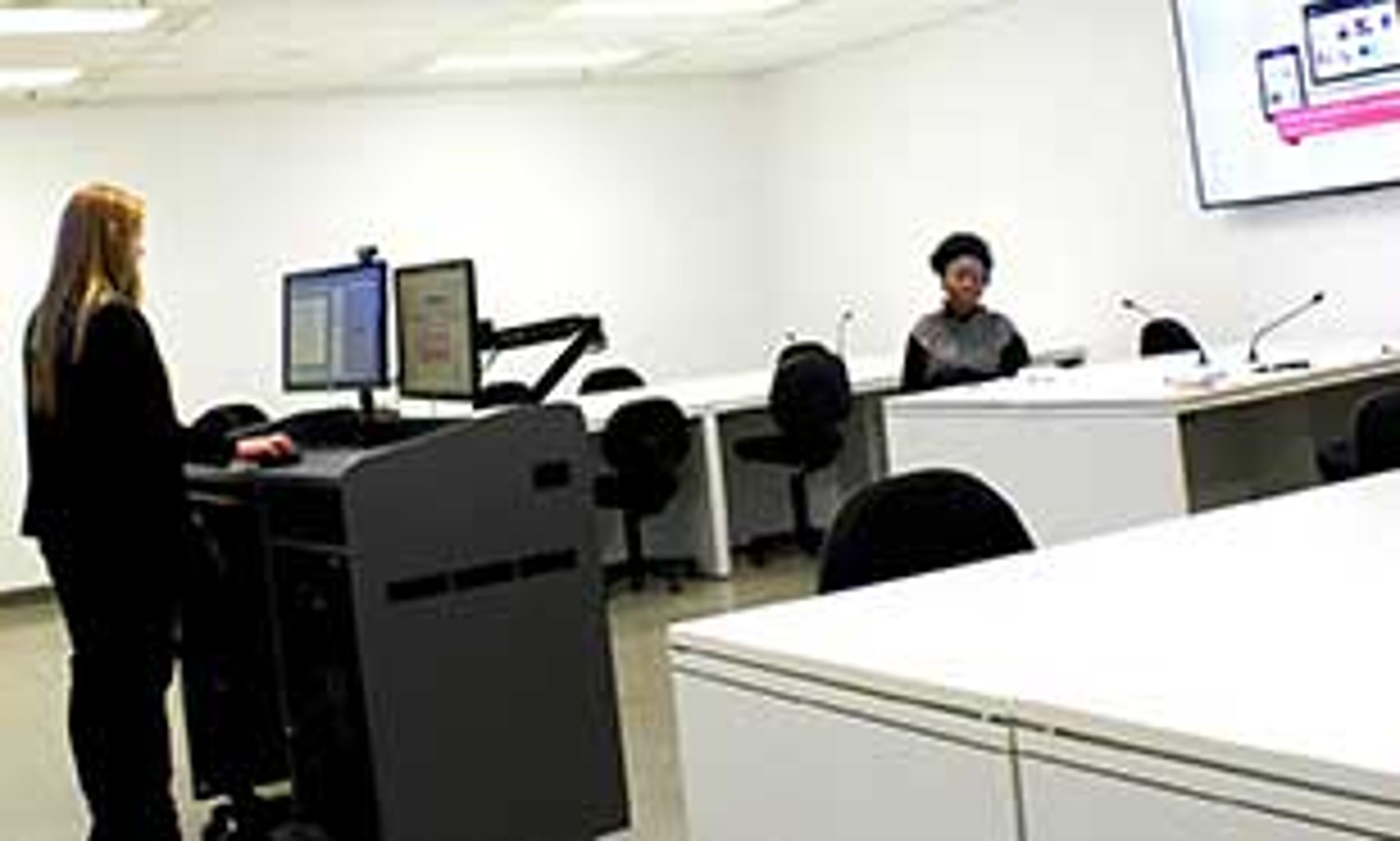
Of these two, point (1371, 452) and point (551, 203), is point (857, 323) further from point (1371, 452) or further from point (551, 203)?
point (1371, 452)

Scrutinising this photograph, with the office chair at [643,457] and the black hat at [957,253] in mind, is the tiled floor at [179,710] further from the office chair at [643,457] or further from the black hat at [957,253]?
the black hat at [957,253]

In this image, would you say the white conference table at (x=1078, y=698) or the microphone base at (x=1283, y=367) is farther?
the microphone base at (x=1283, y=367)

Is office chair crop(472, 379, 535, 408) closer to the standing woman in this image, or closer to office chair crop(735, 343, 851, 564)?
the standing woman

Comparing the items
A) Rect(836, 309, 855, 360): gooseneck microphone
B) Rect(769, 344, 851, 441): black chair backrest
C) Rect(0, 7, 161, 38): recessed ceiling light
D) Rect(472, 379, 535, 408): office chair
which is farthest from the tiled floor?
Rect(836, 309, 855, 360): gooseneck microphone

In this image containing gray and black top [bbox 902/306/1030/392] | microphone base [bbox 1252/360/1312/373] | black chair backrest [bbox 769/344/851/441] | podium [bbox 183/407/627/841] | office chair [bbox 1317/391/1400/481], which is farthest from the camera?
black chair backrest [bbox 769/344/851/441]

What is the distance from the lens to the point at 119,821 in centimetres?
392

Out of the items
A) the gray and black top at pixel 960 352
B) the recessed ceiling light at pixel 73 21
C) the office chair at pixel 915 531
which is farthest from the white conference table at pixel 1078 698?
the recessed ceiling light at pixel 73 21

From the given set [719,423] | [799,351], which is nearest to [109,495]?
[719,423]

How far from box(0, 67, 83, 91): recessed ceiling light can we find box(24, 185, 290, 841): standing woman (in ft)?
15.0

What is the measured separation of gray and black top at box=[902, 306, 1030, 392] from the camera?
6.74 meters

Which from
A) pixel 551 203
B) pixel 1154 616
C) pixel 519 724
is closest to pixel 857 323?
pixel 551 203

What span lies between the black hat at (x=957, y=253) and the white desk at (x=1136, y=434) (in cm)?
116

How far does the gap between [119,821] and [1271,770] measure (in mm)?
3075

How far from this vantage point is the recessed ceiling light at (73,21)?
6797 mm
